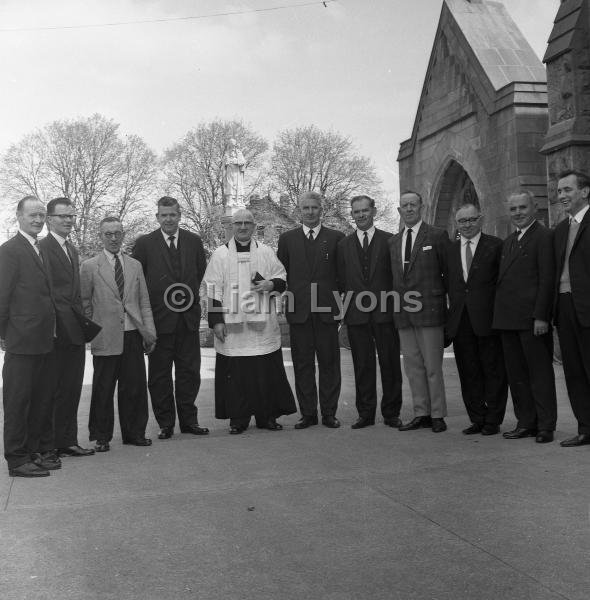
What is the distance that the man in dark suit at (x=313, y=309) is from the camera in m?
7.31

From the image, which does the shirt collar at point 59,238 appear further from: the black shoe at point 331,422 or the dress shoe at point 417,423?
the dress shoe at point 417,423

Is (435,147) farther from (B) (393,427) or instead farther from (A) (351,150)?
(A) (351,150)

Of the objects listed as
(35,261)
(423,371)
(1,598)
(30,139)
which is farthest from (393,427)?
(30,139)

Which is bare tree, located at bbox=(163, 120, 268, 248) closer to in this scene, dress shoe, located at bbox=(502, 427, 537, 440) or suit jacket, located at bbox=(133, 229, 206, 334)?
suit jacket, located at bbox=(133, 229, 206, 334)

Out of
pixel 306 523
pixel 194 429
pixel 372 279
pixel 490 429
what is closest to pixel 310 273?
pixel 372 279

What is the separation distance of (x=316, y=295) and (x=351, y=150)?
3536cm

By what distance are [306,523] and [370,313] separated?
349 centimetres

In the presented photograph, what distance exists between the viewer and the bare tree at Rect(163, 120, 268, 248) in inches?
1549

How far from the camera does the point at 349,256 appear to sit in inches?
289

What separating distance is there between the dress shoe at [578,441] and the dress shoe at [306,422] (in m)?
2.32

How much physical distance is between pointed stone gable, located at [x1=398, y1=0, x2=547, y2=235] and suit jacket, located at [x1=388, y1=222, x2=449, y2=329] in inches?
321

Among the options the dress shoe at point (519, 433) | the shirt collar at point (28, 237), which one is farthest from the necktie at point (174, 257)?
the dress shoe at point (519, 433)

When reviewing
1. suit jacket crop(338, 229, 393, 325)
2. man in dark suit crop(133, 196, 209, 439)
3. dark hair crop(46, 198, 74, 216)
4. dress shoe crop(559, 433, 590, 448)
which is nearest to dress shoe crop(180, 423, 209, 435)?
man in dark suit crop(133, 196, 209, 439)

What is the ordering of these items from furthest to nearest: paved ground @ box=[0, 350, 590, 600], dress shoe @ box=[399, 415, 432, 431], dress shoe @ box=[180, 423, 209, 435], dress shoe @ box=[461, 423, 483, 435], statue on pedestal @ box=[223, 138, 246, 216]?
statue on pedestal @ box=[223, 138, 246, 216] → dress shoe @ box=[180, 423, 209, 435] → dress shoe @ box=[399, 415, 432, 431] → dress shoe @ box=[461, 423, 483, 435] → paved ground @ box=[0, 350, 590, 600]
